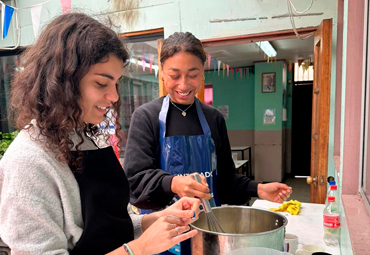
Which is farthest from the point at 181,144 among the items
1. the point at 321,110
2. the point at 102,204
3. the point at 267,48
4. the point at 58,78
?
the point at 267,48

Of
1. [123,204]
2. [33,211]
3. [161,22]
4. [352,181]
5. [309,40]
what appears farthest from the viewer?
[309,40]

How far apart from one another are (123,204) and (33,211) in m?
0.30

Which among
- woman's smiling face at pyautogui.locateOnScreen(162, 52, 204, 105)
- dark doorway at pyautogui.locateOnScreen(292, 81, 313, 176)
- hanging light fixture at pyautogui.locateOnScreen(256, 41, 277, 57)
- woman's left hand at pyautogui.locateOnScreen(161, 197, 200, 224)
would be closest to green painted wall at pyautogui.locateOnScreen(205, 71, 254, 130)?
dark doorway at pyautogui.locateOnScreen(292, 81, 313, 176)

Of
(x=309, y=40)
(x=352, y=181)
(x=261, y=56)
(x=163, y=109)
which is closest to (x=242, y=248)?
(x=352, y=181)

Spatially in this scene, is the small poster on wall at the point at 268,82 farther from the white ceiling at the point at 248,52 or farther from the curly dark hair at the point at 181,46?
the curly dark hair at the point at 181,46

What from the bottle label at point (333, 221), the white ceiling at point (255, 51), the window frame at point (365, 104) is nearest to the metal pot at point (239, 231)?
the window frame at point (365, 104)

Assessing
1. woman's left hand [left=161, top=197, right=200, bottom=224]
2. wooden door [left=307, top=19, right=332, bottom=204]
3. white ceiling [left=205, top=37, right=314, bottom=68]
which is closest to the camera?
woman's left hand [left=161, top=197, right=200, bottom=224]

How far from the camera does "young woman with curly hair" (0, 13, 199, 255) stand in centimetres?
63

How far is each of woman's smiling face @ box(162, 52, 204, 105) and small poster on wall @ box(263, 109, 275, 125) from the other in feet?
16.8

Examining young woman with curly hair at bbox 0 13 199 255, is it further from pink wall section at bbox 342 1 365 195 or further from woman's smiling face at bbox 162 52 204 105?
pink wall section at bbox 342 1 365 195

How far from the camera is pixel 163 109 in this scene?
1336 mm

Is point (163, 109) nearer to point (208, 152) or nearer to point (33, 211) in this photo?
point (208, 152)

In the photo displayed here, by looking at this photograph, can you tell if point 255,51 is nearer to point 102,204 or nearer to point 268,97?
point 268,97

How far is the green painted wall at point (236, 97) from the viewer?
6.66 metres
